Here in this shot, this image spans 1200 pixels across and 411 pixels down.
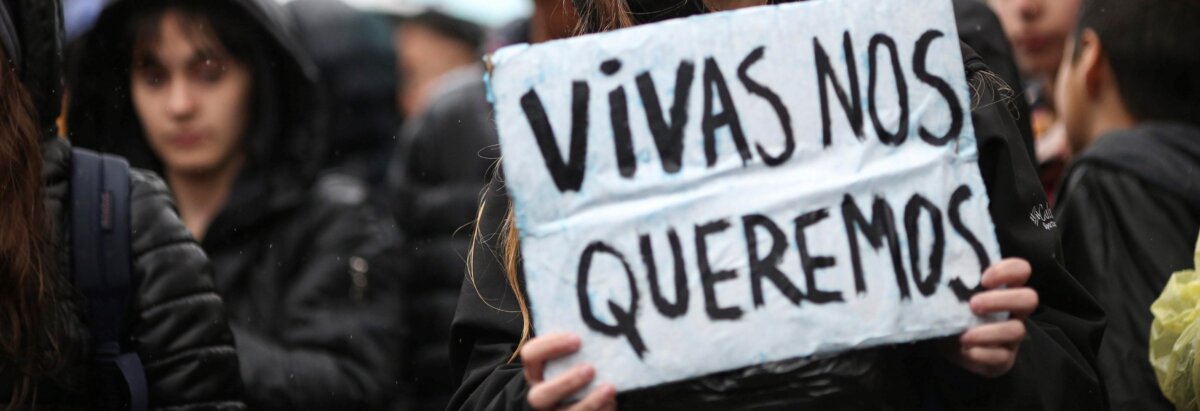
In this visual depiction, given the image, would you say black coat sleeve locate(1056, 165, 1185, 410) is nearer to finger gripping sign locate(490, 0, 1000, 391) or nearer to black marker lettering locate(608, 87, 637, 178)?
finger gripping sign locate(490, 0, 1000, 391)

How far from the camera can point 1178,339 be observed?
2.68m

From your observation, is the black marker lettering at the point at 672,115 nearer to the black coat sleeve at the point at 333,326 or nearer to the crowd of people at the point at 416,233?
the crowd of people at the point at 416,233

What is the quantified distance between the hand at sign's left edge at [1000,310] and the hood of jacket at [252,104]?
2518 millimetres

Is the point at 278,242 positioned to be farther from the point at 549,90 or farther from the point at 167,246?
the point at 549,90

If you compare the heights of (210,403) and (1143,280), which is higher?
(210,403)

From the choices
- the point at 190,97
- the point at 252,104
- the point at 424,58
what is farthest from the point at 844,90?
the point at 424,58

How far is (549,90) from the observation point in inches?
80.2

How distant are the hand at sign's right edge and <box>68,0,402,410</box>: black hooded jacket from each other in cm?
186

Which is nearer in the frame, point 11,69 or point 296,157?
point 11,69

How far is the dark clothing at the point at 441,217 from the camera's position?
17.5 feet

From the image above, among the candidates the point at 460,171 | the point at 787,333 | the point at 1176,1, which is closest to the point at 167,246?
the point at 787,333

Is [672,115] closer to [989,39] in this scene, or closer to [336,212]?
[989,39]

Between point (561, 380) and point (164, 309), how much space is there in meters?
1.09

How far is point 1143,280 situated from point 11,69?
2212 mm
